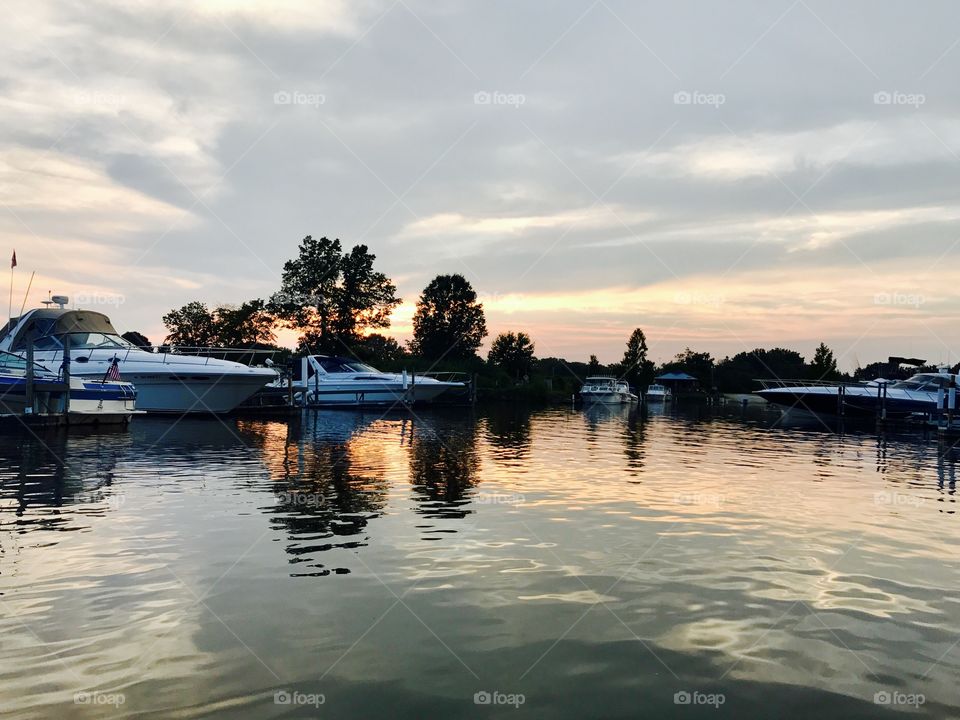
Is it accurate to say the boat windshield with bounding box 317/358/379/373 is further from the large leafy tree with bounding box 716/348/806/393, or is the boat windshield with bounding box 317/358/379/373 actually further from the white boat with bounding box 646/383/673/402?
the large leafy tree with bounding box 716/348/806/393

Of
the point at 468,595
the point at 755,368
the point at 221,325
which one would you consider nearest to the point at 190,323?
the point at 221,325

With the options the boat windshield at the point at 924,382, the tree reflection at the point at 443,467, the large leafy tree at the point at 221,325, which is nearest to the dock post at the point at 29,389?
the tree reflection at the point at 443,467

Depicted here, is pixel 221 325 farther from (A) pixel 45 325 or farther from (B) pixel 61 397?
(B) pixel 61 397

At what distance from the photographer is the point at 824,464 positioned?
20359mm

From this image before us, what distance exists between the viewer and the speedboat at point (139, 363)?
3350cm

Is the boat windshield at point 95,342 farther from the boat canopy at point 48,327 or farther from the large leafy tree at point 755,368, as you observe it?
the large leafy tree at point 755,368

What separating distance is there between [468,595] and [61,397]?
2467 centimetres

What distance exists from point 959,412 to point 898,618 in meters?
38.9

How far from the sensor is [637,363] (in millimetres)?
132500

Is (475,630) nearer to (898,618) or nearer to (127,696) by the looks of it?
(127,696)
